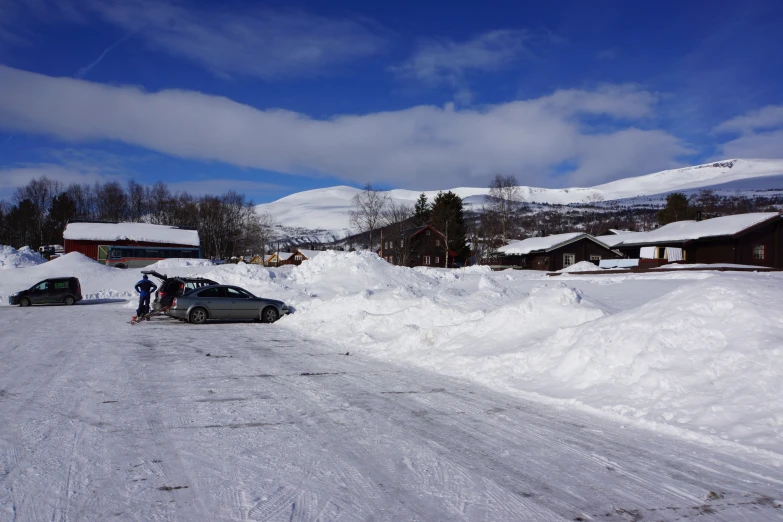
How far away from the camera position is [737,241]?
156 feet

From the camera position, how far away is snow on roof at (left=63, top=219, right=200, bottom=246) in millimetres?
61406

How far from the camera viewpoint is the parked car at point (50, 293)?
2962 centimetres

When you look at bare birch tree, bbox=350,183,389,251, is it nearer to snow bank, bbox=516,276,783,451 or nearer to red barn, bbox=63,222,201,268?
red barn, bbox=63,222,201,268

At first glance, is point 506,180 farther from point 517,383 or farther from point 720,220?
point 517,383

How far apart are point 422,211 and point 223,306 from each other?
6698 centimetres

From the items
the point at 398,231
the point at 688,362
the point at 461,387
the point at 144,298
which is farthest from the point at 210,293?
the point at 398,231

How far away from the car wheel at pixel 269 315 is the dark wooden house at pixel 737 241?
42.6 meters

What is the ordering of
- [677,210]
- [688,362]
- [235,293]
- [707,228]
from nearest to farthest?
[688,362]
[235,293]
[707,228]
[677,210]

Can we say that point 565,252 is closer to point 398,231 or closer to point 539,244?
point 539,244

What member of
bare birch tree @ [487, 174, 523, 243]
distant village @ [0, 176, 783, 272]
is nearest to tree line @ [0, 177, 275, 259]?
distant village @ [0, 176, 783, 272]

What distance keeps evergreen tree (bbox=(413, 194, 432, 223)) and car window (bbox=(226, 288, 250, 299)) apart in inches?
2561

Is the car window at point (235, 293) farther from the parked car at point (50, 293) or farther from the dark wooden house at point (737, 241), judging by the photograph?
the dark wooden house at point (737, 241)

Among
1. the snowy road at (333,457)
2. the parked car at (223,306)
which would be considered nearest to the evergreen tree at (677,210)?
the parked car at (223,306)

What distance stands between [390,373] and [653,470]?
224 inches
